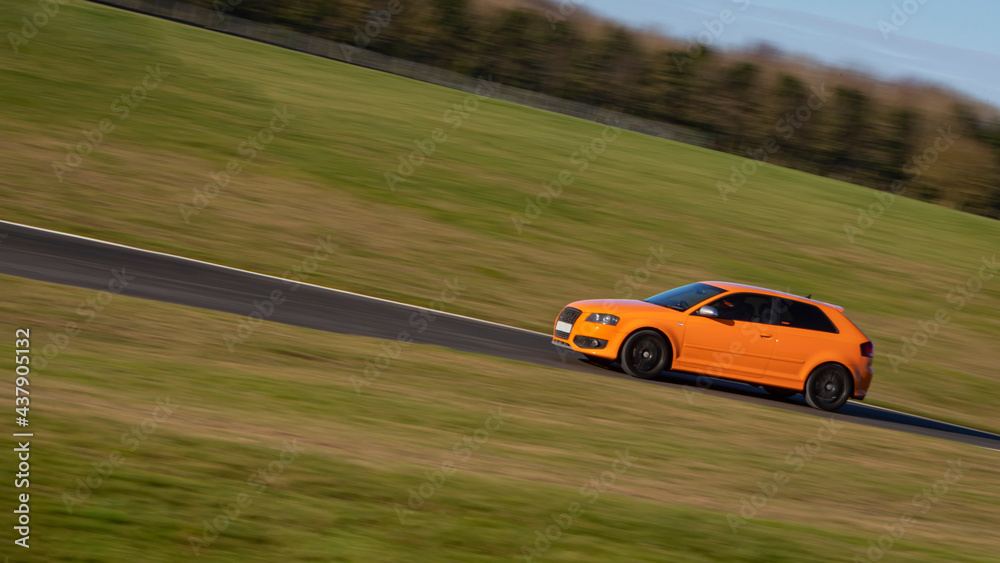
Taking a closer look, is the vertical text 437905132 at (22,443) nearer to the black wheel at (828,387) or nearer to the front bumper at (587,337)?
the front bumper at (587,337)

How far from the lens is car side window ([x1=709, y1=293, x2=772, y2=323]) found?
13141 mm

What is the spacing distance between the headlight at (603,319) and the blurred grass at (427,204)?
3.08 m

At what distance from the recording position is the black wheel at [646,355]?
1274 centimetres

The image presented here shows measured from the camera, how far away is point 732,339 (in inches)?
511

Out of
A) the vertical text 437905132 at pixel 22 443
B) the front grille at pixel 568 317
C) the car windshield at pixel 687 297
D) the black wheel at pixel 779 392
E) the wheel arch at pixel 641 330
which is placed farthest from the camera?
the black wheel at pixel 779 392

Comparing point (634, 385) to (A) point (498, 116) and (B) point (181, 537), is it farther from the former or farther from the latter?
(A) point (498, 116)

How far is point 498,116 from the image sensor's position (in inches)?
1388

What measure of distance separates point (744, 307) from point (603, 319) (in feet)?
6.93

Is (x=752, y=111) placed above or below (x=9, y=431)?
above

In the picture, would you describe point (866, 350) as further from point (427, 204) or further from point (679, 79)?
point (679, 79)

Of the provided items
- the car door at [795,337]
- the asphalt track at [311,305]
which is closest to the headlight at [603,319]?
the asphalt track at [311,305]

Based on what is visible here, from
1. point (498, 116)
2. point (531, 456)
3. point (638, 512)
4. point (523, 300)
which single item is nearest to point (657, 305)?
point (523, 300)

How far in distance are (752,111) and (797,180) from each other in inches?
850

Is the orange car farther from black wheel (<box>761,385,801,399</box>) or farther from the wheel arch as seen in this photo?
black wheel (<box>761,385,801,399</box>)
